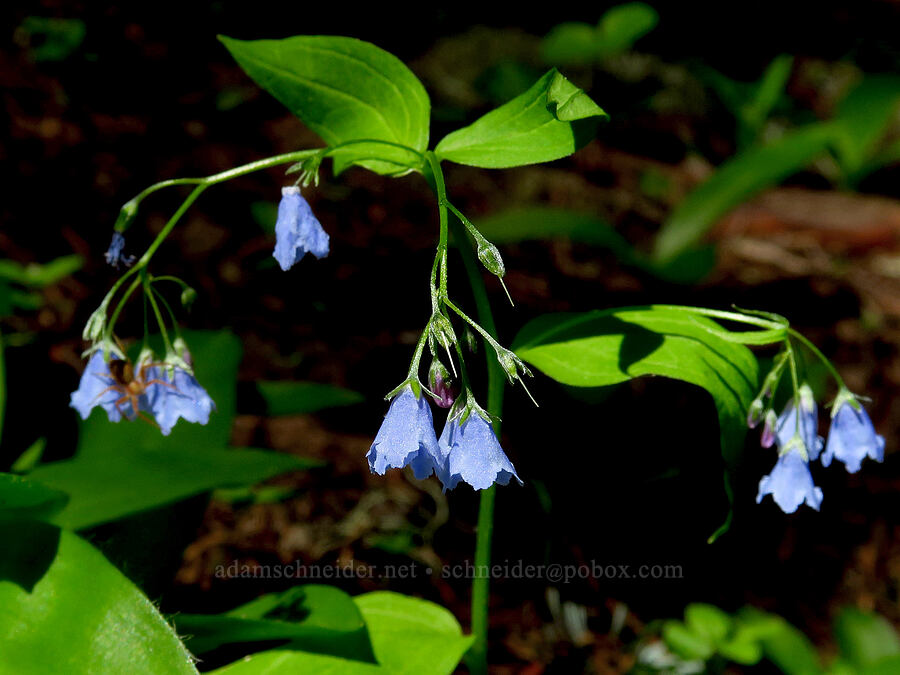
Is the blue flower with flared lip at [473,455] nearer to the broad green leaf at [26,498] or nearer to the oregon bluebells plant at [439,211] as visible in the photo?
the oregon bluebells plant at [439,211]

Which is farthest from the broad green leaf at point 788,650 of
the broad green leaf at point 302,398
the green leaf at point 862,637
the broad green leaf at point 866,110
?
the broad green leaf at point 866,110

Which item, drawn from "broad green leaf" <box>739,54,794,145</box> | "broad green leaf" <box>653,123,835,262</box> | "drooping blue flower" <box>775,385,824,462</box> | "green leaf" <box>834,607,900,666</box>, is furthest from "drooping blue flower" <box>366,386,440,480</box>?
"broad green leaf" <box>739,54,794,145</box>

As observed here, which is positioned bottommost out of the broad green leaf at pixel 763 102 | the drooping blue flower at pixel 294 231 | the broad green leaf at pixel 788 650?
the broad green leaf at pixel 788 650

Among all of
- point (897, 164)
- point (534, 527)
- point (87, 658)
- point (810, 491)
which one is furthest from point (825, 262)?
point (87, 658)

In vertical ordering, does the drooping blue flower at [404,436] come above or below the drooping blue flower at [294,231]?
below

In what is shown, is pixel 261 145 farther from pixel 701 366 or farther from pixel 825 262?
pixel 825 262

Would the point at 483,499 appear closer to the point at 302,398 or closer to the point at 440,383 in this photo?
the point at 440,383

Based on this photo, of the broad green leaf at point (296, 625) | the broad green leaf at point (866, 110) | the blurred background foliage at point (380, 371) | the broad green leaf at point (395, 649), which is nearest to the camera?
the broad green leaf at point (296, 625)
